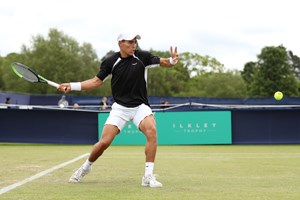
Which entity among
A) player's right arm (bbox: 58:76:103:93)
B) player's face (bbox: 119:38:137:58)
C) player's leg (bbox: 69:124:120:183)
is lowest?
player's leg (bbox: 69:124:120:183)

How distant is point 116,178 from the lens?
347 inches

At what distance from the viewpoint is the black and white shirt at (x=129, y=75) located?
799 centimetres

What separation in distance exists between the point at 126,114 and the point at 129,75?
541 mm

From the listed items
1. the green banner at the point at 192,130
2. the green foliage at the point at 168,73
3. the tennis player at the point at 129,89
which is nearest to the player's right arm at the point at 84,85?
the tennis player at the point at 129,89

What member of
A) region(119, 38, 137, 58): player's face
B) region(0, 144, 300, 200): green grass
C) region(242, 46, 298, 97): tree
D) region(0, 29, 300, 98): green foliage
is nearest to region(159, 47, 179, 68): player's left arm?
region(119, 38, 137, 58): player's face

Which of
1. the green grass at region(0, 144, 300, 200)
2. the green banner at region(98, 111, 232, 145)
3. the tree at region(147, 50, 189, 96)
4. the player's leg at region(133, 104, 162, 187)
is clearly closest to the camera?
the green grass at region(0, 144, 300, 200)

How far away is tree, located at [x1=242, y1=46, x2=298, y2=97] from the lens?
88.3 meters

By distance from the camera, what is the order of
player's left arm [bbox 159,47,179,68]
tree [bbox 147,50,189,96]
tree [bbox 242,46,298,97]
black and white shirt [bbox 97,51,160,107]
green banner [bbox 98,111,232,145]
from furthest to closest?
tree [bbox 147,50,189,96], tree [bbox 242,46,298,97], green banner [bbox 98,111,232,145], black and white shirt [bbox 97,51,160,107], player's left arm [bbox 159,47,179,68]

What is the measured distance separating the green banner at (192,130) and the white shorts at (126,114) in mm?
13398

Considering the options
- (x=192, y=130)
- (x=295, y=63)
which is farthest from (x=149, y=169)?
(x=295, y=63)

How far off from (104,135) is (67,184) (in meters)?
0.82

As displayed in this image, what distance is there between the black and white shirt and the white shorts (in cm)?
6

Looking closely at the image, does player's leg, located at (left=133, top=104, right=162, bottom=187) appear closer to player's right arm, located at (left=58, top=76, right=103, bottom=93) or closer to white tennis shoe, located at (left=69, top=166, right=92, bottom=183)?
player's right arm, located at (left=58, top=76, right=103, bottom=93)

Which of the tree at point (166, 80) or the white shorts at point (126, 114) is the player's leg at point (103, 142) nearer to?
the white shorts at point (126, 114)
